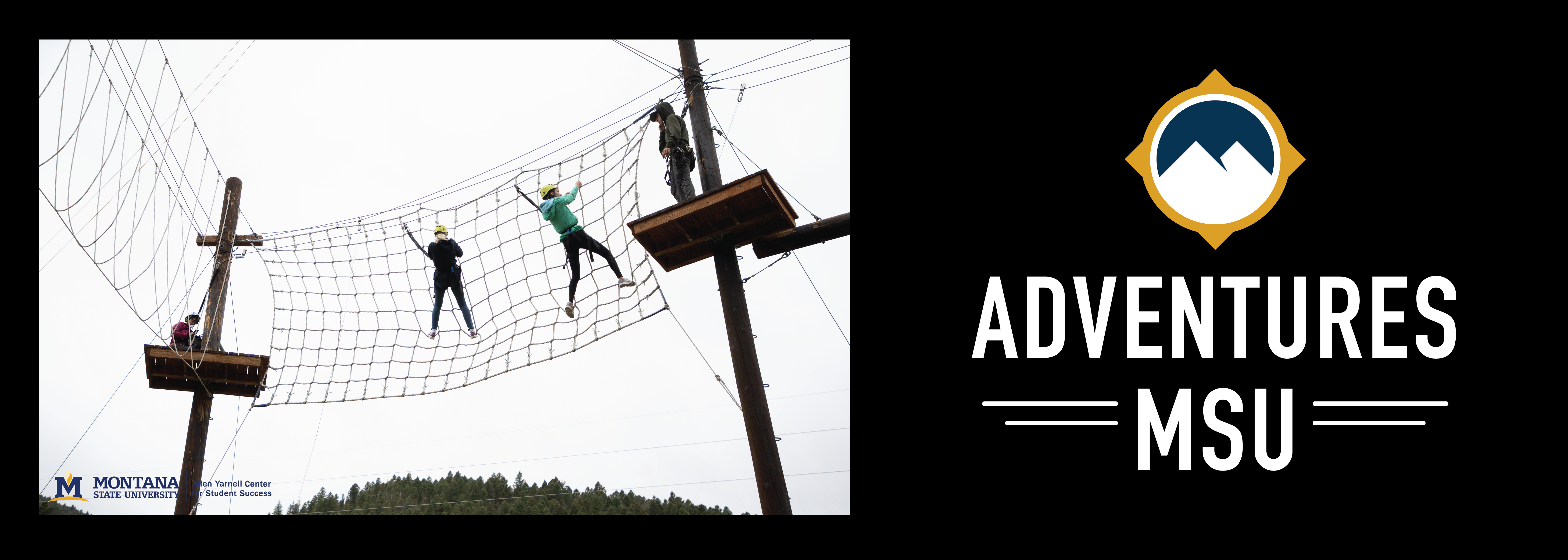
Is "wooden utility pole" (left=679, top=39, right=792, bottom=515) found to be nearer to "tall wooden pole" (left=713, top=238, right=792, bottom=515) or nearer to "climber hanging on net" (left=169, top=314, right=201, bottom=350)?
"tall wooden pole" (left=713, top=238, right=792, bottom=515)

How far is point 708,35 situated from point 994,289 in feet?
6.05

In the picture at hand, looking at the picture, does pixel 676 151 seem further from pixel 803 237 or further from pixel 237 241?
pixel 237 241

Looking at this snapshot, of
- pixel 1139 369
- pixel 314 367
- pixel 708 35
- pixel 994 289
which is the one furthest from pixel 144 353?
pixel 1139 369

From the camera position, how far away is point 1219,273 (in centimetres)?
366

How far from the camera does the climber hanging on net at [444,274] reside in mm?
6750

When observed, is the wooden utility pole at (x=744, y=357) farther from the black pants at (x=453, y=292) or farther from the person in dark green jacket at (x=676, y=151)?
the black pants at (x=453, y=292)

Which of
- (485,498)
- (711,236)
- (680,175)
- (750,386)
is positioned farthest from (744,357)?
(485,498)

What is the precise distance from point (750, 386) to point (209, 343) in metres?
5.89

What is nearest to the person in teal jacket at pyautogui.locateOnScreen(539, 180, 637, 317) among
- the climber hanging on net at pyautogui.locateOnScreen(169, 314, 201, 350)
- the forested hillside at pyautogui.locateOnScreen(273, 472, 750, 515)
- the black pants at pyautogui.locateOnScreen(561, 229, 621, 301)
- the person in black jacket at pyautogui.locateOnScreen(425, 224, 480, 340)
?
the black pants at pyautogui.locateOnScreen(561, 229, 621, 301)

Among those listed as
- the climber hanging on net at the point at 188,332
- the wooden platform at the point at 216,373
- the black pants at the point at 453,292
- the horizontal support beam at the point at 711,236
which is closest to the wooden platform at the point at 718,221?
the horizontal support beam at the point at 711,236

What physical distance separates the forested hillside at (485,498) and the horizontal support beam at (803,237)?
18.6 meters

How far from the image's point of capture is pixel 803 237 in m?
5.48

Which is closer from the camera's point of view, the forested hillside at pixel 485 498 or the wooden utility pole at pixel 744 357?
the wooden utility pole at pixel 744 357

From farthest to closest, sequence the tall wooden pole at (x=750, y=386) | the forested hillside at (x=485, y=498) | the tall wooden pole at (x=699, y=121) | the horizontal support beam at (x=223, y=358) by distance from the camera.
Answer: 1. the forested hillside at (x=485, y=498)
2. the horizontal support beam at (x=223, y=358)
3. the tall wooden pole at (x=699, y=121)
4. the tall wooden pole at (x=750, y=386)
